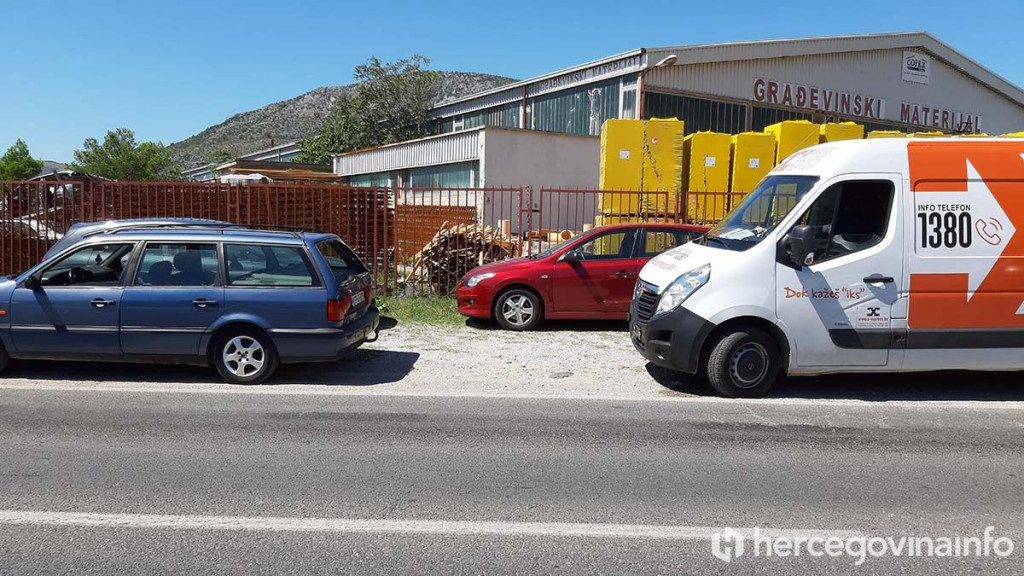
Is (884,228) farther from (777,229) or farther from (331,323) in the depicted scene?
(331,323)

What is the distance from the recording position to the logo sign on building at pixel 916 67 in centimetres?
3284

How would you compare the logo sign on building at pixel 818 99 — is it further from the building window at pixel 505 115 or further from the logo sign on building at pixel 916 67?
the building window at pixel 505 115

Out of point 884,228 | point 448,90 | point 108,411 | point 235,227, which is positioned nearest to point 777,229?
point 884,228

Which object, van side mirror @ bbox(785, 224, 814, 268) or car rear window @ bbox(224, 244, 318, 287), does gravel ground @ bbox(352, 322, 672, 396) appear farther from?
van side mirror @ bbox(785, 224, 814, 268)

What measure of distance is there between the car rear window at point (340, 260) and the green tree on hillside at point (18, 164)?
2088 inches

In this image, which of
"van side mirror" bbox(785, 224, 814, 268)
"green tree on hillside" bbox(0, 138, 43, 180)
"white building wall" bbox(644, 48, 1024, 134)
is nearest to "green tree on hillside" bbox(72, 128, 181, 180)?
"green tree on hillside" bbox(0, 138, 43, 180)

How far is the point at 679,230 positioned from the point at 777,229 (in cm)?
372

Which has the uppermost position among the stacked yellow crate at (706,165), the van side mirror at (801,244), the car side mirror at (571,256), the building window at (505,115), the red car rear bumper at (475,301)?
the building window at (505,115)

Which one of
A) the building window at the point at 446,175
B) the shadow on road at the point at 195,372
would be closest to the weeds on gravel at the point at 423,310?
the shadow on road at the point at 195,372

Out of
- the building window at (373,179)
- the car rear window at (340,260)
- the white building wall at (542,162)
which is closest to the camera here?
the car rear window at (340,260)

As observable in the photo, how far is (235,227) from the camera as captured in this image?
7871 millimetres

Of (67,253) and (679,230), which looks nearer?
(67,253)

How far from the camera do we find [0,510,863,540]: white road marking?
381 cm

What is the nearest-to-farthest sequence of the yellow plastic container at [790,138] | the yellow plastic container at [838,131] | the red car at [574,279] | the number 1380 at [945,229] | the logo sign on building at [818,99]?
the number 1380 at [945,229] < the red car at [574,279] < the yellow plastic container at [790,138] < the yellow plastic container at [838,131] < the logo sign on building at [818,99]
